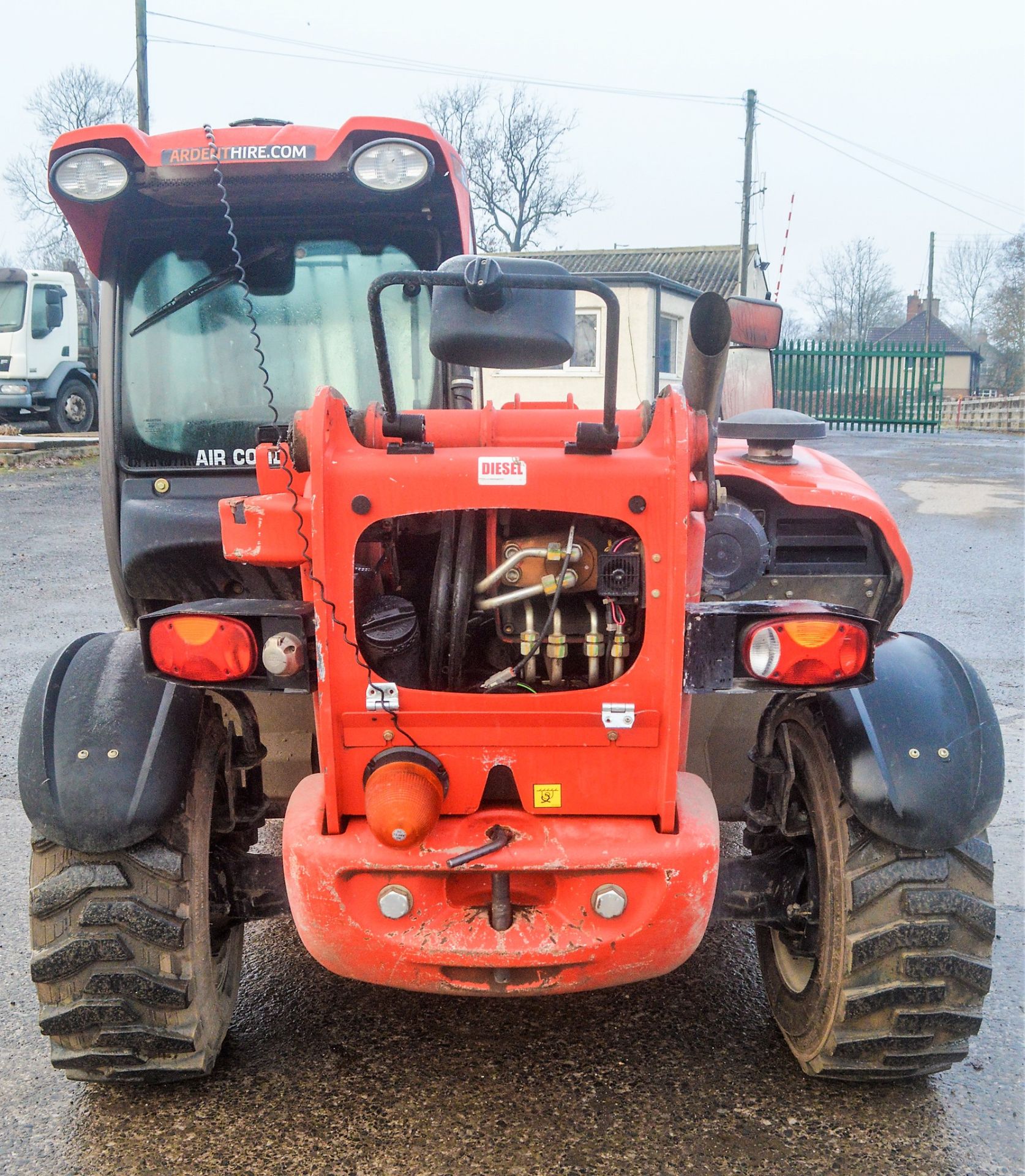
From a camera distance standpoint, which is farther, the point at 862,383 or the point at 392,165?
Result: the point at 862,383

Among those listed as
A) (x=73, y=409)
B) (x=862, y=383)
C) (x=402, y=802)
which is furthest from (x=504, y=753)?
(x=862, y=383)

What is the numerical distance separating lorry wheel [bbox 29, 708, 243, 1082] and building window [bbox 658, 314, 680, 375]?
2143 centimetres

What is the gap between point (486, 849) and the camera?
7.18ft

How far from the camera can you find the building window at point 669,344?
23391 millimetres

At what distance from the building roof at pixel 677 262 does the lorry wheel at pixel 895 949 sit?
30.3 m

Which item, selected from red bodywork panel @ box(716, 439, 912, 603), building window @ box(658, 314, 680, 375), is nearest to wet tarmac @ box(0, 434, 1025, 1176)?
red bodywork panel @ box(716, 439, 912, 603)

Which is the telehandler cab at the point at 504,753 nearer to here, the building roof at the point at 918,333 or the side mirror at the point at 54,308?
the side mirror at the point at 54,308

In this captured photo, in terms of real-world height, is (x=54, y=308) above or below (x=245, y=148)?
above

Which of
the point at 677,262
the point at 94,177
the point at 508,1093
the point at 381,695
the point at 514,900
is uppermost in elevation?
the point at 677,262

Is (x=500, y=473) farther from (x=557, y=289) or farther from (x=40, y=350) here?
(x=40, y=350)

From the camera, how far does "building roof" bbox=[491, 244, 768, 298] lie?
3170 cm

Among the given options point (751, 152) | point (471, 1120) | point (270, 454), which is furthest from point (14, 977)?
point (751, 152)

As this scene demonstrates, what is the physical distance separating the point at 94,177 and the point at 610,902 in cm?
247

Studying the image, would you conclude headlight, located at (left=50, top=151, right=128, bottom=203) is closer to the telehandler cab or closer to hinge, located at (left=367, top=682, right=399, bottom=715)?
the telehandler cab
